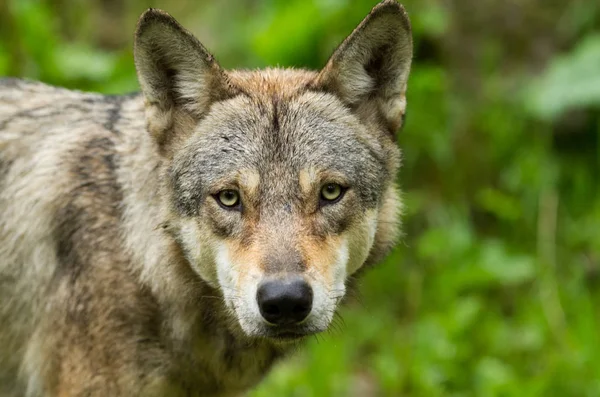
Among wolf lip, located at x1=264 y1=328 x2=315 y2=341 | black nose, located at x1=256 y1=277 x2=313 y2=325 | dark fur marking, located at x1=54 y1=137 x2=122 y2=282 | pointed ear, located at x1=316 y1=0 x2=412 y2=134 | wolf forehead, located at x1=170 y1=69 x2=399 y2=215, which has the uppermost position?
pointed ear, located at x1=316 y1=0 x2=412 y2=134

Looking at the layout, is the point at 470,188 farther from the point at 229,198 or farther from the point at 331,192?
the point at 229,198

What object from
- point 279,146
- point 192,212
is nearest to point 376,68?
point 279,146

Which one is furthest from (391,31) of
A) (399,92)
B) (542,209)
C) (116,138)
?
(542,209)

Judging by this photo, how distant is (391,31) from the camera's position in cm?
413

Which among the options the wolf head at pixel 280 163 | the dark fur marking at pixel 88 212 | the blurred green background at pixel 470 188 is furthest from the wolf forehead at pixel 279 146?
the blurred green background at pixel 470 188

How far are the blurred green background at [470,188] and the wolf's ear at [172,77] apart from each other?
2.53 m

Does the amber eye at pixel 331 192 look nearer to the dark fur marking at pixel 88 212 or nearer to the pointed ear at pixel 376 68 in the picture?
the pointed ear at pixel 376 68

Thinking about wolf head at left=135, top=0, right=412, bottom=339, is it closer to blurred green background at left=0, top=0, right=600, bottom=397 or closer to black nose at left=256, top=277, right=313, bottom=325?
black nose at left=256, top=277, right=313, bottom=325

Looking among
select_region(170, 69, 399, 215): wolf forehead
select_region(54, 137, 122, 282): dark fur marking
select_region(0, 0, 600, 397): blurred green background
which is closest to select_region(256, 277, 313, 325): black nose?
select_region(170, 69, 399, 215): wolf forehead

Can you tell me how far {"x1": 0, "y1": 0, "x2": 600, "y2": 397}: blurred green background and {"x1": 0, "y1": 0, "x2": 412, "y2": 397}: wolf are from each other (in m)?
2.04

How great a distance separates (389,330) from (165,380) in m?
3.29

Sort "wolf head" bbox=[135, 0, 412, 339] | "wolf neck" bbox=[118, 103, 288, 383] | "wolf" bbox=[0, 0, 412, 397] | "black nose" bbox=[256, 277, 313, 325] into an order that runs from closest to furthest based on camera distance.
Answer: "black nose" bbox=[256, 277, 313, 325] → "wolf head" bbox=[135, 0, 412, 339] → "wolf" bbox=[0, 0, 412, 397] → "wolf neck" bbox=[118, 103, 288, 383]

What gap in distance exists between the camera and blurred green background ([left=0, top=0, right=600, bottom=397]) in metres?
6.33

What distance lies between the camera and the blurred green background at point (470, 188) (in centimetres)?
633
